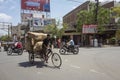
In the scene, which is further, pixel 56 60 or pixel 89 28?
pixel 89 28

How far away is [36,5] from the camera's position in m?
65.0

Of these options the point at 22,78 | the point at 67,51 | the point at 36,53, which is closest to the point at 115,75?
the point at 22,78

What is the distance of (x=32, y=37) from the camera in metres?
16.7

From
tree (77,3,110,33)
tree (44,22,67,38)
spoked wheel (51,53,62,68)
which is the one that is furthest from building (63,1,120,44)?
spoked wheel (51,53,62,68)

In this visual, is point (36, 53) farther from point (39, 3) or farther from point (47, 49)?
point (39, 3)

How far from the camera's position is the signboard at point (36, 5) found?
6334 cm

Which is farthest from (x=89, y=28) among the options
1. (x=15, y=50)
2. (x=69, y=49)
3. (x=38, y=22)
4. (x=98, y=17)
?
(x=15, y=50)

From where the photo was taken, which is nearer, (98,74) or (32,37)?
(98,74)

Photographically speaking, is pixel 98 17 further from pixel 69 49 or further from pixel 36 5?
pixel 69 49

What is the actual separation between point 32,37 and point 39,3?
4944 centimetres

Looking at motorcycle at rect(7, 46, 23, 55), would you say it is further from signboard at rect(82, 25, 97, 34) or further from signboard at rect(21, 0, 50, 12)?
signboard at rect(21, 0, 50, 12)

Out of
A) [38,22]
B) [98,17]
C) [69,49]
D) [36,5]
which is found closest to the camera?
[69,49]

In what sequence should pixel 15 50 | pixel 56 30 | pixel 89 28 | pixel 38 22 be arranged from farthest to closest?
pixel 38 22, pixel 56 30, pixel 89 28, pixel 15 50

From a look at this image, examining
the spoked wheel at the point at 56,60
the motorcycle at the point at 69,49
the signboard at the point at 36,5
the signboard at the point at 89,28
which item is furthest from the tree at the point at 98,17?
the spoked wheel at the point at 56,60
